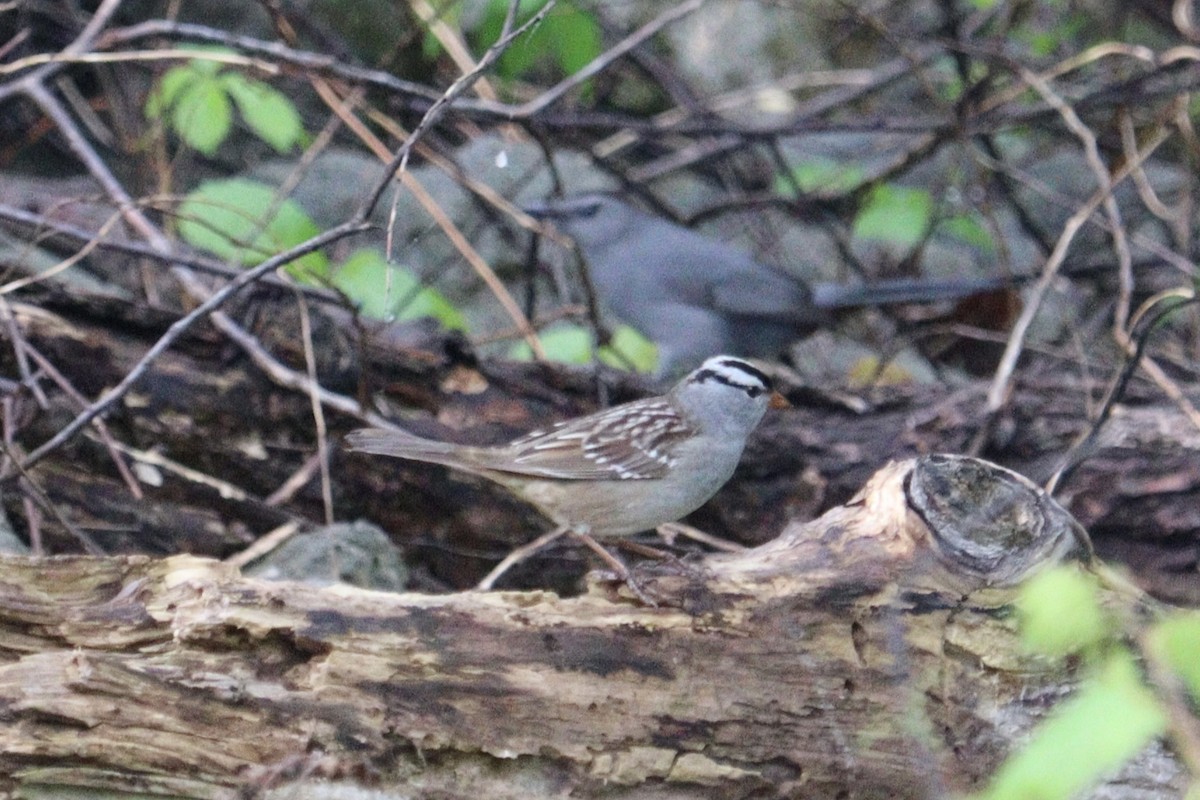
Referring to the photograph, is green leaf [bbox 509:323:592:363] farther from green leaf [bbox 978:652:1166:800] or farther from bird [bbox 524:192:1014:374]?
green leaf [bbox 978:652:1166:800]

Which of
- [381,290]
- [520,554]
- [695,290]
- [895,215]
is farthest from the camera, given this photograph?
[895,215]

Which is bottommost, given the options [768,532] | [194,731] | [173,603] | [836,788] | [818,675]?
[768,532]

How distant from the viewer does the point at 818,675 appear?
9.39 ft

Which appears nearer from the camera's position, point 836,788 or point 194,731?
point 194,731

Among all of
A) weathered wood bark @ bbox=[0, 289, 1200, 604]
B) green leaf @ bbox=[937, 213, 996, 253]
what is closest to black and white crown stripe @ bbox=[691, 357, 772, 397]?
weathered wood bark @ bbox=[0, 289, 1200, 604]

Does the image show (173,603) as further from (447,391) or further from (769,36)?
(769,36)

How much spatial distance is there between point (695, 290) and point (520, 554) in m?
2.53

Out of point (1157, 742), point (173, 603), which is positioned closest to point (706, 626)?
point (1157, 742)

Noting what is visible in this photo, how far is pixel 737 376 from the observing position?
4.12 m

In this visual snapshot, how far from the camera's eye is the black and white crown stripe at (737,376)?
4098 millimetres

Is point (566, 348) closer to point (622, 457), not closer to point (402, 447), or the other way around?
point (622, 457)

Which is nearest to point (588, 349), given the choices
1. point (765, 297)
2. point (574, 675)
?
point (765, 297)

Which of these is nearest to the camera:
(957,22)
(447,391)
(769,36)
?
(447,391)

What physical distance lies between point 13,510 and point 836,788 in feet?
9.37
